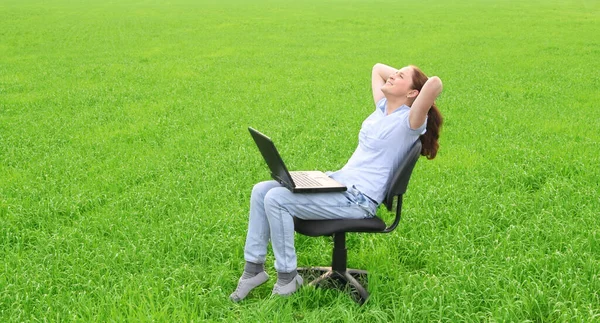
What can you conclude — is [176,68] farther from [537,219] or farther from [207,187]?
[537,219]

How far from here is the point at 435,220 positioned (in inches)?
266

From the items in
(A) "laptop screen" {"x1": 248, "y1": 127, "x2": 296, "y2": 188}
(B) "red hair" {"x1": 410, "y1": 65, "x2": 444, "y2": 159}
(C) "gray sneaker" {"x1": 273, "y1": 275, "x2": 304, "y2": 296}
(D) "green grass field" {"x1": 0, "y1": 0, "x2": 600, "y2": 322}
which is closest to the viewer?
(A) "laptop screen" {"x1": 248, "y1": 127, "x2": 296, "y2": 188}

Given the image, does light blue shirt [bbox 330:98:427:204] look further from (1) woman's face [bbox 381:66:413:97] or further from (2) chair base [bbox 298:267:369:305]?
(2) chair base [bbox 298:267:369:305]

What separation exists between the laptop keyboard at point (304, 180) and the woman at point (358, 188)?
0.38 ft

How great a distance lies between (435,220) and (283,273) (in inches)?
94.7

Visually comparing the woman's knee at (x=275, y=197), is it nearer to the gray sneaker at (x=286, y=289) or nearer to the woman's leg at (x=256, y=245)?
the woman's leg at (x=256, y=245)

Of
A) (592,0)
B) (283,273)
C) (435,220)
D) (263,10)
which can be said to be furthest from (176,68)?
(592,0)

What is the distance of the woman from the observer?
15.8 ft

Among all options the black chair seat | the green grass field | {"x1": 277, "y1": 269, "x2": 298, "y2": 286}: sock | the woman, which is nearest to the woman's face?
the woman

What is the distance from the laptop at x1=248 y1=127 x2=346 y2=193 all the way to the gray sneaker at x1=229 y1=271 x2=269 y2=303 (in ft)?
2.54

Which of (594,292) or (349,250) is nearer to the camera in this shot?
(594,292)

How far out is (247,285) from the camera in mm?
5086

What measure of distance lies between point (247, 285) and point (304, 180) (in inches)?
36.8

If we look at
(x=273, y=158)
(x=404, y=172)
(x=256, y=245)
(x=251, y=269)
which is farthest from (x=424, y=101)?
(x=251, y=269)
